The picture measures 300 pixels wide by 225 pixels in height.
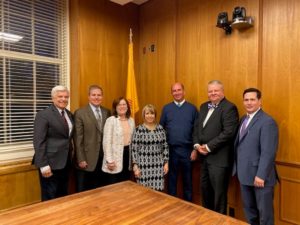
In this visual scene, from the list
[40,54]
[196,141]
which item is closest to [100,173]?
[196,141]

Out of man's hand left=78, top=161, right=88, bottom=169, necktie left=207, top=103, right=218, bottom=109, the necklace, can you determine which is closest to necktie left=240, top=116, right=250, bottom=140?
necktie left=207, top=103, right=218, bottom=109

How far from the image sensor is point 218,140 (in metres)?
2.64

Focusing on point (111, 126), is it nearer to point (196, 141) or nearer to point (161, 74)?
point (196, 141)

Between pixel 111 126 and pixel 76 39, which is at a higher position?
pixel 76 39

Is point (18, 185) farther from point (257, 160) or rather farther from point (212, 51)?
point (212, 51)

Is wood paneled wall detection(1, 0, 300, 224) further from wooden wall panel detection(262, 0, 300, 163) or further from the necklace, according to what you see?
the necklace

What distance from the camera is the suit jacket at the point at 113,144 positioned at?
280 cm

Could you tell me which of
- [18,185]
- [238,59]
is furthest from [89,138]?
[238,59]

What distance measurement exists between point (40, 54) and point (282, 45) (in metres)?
2.85

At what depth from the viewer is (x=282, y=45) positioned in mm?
2590

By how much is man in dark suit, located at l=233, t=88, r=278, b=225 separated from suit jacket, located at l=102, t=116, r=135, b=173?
A: 1247mm

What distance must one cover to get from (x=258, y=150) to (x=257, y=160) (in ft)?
0.30

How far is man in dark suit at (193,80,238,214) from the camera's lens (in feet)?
8.72

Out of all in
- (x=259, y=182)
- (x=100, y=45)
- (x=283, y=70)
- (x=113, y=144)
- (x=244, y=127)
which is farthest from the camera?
(x=100, y=45)
